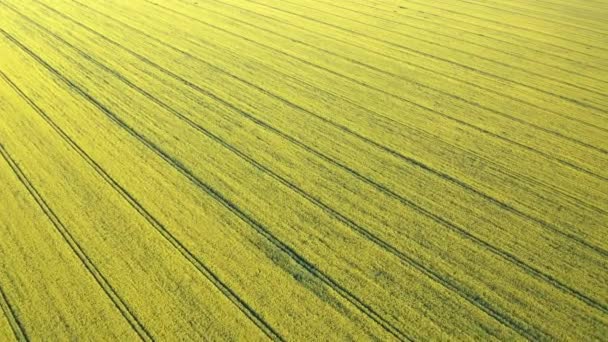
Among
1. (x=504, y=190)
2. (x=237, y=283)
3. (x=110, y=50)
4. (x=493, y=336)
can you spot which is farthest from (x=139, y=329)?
(x=110, y=50)

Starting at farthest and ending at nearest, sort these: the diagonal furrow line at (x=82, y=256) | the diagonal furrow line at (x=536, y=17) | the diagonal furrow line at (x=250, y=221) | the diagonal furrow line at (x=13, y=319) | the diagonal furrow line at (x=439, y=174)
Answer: the diagonal furrow line at (x=536, y=17)
the diagonal furrow line at (x=439, y=174)
the diagonal furrow line at (x=250, y=221)
the diagonal furrow line at (x=82, y=256)
the diagonal furrow line at (x=13, y=319)

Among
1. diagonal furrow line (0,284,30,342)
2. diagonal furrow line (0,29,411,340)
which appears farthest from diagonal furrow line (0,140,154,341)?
diagonal furrow line (0,29,411,340)

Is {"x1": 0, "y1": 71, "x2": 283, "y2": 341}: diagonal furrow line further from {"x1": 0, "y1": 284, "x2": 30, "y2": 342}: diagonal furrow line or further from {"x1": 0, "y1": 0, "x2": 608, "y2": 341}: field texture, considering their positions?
{"x1": 0, "y1": 284, "x2": 30, "y2": 342}: diagonal furrow line

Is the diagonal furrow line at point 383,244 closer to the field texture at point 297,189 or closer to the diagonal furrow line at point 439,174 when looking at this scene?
the field texture at point 297,189

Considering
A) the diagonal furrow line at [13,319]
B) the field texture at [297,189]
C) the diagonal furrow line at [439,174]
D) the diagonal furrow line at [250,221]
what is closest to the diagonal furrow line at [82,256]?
the field texture at [297,189]

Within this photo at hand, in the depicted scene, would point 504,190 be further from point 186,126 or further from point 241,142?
point 186,126

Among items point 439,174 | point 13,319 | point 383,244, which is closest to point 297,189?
point 383,244
